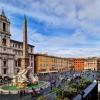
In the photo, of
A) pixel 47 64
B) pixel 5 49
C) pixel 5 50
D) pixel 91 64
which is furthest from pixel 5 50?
pixel 91 64

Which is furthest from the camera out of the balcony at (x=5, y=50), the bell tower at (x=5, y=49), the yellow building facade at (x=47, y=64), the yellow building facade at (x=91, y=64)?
the yellow building facade at (x=91, y=64)

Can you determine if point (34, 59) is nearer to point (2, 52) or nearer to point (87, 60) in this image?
point (2, 52)

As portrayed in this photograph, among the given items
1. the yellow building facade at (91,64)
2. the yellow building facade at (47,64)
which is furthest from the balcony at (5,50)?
the yellow building facade at (91,64)

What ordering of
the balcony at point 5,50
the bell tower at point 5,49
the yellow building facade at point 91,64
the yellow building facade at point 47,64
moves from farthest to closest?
1. the yellow building facade at point 91,64
2. the yellow building facade at point 47,64
3. the bell tower at point 5,49
4. the balcony at point 5,50

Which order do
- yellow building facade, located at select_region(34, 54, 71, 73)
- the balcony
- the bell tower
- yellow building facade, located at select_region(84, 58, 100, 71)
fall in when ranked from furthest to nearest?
1. yellow building facade, located at select_region(84, 58, 100, 71)
2. yellow building facade, located at select_region(34, 54, 71, 73)
3. the bell tower
4. the balcony

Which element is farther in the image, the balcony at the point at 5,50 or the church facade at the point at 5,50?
the church facade at the point at 5,50

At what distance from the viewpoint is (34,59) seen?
10362cm

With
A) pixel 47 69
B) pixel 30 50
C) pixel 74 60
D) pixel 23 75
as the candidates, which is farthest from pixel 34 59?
pixel 74 60

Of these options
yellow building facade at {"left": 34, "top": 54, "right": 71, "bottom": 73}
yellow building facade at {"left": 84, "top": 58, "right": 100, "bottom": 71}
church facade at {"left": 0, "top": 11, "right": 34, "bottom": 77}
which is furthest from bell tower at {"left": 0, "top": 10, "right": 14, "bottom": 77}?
yellow building facade at {"left": 84, "top": 58, "right": 100, "bottom": 71}

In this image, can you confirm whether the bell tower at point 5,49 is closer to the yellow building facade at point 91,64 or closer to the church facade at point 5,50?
the church facade at point 5,50

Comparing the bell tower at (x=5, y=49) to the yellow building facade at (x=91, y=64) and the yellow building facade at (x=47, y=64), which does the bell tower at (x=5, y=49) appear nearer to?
the yellow building facade at (x=47, y=64)

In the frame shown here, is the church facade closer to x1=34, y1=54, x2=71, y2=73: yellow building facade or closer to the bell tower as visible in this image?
the bell tower

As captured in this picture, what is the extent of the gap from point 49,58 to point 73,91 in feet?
360

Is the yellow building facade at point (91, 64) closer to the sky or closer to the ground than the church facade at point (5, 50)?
closer to the ground
